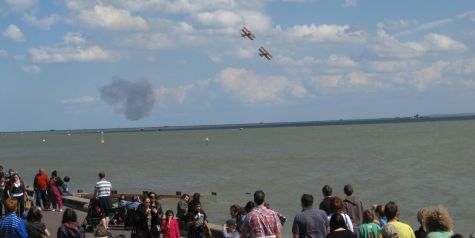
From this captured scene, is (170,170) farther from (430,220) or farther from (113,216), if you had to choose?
(430,220)

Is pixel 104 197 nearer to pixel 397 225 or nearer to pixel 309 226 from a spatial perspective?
pixel 309 226

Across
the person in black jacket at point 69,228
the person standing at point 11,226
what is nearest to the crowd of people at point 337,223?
the person in black jacket at point 69,228

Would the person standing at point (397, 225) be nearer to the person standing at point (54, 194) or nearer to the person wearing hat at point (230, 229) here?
the person wearing hat at point (230, 229)

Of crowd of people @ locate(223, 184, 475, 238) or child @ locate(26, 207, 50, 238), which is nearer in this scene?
crowd of people @ locate(223, 184, 475, 238)

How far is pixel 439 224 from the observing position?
23.5 ft

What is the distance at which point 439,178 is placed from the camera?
141 feet

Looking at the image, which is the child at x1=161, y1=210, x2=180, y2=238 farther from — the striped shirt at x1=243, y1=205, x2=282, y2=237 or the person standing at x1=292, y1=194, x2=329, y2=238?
the person standing at x1=292, y1=194, x2=329, y2=238

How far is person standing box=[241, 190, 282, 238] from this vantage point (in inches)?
341

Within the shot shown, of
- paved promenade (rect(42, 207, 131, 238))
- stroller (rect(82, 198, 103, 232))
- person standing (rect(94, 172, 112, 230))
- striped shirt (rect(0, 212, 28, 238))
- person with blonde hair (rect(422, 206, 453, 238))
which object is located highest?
person with blonde hair (rect(422, 206, 453, 238))

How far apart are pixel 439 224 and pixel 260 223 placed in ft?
7.73

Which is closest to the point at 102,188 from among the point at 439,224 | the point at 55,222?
the point at 55,222

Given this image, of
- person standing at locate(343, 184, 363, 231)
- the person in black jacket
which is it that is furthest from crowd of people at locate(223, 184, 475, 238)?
the person in black jacket

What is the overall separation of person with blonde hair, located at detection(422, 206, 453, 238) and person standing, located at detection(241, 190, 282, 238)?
2.14m

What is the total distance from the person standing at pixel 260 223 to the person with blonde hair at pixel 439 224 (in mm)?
2141
